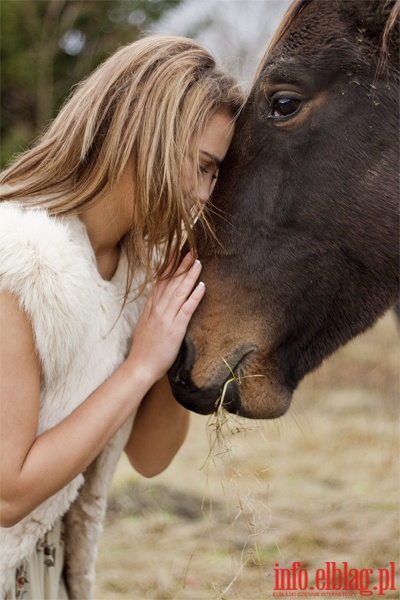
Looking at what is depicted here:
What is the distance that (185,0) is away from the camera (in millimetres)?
8195

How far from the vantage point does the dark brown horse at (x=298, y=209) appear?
183 cm

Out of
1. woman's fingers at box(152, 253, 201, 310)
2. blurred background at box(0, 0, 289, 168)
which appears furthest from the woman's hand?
blurred background at box(0, 0, 289, 168)

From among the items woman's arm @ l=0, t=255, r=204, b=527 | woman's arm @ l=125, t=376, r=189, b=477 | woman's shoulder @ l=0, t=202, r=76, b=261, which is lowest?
woman's arm @ l=125, t=376, r=189, b=477

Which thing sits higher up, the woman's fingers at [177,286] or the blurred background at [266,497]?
the woman's fingers at [177,286]

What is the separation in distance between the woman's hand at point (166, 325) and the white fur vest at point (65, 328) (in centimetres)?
9

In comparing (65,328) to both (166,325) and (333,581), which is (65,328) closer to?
(166,325)

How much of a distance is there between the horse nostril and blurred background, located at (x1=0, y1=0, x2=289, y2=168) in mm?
6073

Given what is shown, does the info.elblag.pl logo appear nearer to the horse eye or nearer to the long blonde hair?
the long blonde hair

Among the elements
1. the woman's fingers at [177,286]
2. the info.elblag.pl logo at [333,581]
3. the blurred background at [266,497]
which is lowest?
the blurred background at [266,497]

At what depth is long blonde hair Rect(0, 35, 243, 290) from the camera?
181 centimetres

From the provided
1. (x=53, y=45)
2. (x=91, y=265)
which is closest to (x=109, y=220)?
(x=91, y=265)

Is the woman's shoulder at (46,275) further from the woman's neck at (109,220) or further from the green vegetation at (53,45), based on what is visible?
the green vegetation at (53,45)

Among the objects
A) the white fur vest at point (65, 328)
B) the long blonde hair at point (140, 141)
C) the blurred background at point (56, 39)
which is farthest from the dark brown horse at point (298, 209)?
the blurred background at point (56, 39)

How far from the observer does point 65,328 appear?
1746 millimetres
